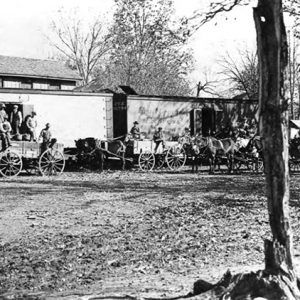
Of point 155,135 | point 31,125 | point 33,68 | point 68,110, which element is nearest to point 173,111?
point 155,135

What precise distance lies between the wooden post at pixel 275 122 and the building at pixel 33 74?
32.8 metres

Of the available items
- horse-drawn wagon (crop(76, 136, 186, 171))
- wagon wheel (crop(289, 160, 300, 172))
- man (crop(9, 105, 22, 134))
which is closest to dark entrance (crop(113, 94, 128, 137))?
horse-drawn wagon (crop(76, 136, 186, 171))

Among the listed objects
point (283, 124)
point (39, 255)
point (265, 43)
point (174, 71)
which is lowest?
point (39, 255)

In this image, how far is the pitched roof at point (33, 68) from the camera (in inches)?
1487

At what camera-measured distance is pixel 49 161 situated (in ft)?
63.3

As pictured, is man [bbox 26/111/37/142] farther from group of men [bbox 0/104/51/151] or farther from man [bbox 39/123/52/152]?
man [bbox 39/123/52/152]

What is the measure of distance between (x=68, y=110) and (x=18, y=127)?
271cm

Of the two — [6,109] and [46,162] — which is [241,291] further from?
[6,109]

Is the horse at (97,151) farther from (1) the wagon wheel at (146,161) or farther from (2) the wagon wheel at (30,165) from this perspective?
(2) the wagon wheel at (30,165)

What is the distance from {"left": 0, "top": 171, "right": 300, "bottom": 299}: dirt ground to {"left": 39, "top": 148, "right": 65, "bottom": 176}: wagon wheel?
12.3ft

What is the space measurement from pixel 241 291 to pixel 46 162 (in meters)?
14.9

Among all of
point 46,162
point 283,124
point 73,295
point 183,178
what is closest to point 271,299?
point 283,124

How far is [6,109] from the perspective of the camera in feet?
72.8

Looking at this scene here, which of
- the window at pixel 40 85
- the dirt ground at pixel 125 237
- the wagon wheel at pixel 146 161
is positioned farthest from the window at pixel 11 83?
the dirt ground at pixel 125 237
